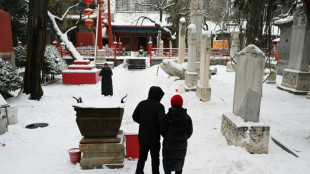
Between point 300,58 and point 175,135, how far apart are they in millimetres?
9761

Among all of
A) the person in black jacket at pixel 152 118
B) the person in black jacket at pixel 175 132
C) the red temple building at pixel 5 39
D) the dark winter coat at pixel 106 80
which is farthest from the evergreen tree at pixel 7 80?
the person in black jacket at pixel 175 132

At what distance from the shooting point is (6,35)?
36.2 ft

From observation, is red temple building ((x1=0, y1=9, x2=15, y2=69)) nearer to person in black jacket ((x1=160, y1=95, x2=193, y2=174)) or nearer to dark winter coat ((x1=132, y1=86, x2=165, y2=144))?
dark winter coat ((x1=132, y1=86, x2=165, y2=144))

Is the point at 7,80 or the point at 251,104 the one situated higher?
the point at 251,104

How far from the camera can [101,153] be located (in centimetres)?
420

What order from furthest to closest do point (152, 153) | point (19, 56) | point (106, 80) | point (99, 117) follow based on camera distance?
point (19, 56) → point (106, 80) → point (99, 117) → point (152, 153)

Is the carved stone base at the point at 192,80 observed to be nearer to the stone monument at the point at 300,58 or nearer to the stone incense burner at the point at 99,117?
the stone monument at the point at 300,58

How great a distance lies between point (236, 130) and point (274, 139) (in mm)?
1301

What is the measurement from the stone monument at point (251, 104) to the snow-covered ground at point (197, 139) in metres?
0.21

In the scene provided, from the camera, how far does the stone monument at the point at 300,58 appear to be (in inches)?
395

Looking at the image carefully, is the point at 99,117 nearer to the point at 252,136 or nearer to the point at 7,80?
the point at 252,136

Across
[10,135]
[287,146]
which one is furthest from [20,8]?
[287,146]

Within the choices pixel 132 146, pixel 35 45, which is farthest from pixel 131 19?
pixel 132 146

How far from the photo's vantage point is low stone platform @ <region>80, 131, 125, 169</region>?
4.11 m
